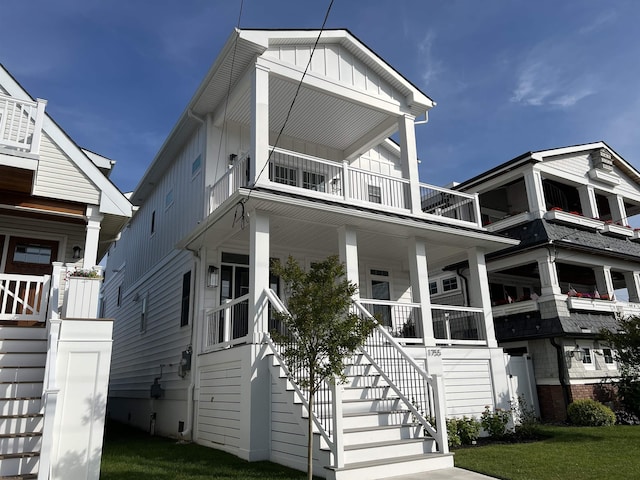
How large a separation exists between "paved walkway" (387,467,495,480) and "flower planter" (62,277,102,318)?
17.4ft

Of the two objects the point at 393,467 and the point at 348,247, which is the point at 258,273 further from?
the point at 393,467

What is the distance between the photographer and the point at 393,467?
693 cm

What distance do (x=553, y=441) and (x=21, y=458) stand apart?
1017 centimetres

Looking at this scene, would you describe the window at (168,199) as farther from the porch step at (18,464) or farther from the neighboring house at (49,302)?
the porch step at (18,464)

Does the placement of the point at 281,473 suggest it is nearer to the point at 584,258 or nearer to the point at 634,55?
the point at 634,55

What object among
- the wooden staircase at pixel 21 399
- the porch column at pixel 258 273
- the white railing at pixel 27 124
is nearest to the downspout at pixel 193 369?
the porch column at pixel 258 273

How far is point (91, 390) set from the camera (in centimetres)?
693

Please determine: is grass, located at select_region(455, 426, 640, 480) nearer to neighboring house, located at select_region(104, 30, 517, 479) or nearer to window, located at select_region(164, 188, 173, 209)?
neighboring house, located at select_region(104, 30, 517, 479)

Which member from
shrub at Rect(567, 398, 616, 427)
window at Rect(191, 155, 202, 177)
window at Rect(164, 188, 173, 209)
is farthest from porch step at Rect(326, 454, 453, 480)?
window at Rect(164, 188, 173, 209)

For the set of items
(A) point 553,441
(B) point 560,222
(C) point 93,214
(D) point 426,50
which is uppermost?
(D) point 426,50

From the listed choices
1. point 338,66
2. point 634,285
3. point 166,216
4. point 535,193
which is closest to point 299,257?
point 166,216

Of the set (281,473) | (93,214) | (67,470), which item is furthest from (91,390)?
(93,214)

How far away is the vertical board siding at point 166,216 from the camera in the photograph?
43.5 feet

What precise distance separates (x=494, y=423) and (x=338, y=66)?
9.83 metres
